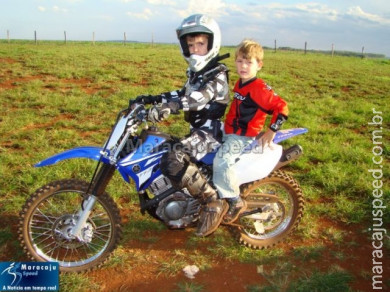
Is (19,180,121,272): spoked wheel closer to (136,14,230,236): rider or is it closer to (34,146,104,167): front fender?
(34,146,104,167): front fender

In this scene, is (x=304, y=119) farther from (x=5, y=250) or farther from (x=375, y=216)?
(x=5, y=250)

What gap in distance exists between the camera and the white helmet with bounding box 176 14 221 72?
3637 millimetres

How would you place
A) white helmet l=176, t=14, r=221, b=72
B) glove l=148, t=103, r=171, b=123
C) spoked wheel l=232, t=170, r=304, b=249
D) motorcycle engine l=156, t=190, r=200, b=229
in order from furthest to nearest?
spoked wheel l=232, t=170, r=304, b=249, motorcycle engine l=156, t=190, r=200, b=229, white helmet l=176, t=14, r=221, b=72, glove l=148, t=103, r=171, b=123

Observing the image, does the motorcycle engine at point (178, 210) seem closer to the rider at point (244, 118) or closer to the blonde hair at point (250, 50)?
the rider at point (244, 118)

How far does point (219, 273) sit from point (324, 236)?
163 centimetres

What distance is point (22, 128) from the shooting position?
7852 millimetres

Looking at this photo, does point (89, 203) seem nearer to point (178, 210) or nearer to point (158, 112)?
point (178, 210)

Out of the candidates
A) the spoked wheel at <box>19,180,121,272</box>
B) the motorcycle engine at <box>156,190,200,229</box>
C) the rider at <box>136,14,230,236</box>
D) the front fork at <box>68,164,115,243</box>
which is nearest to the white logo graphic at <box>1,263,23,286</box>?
the spoked wheel at <box>19,180,121,272</box>

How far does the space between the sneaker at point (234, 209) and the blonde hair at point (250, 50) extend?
161 cm

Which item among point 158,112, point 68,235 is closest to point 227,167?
point 158,112

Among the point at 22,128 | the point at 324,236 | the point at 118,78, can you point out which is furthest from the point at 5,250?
the point at 118,78

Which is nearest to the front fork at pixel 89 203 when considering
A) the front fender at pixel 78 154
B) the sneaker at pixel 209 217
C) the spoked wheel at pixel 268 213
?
the front fender at pixel 78 154

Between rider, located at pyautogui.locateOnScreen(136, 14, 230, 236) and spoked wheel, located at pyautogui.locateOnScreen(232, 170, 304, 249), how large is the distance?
18.0 inches

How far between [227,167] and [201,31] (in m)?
1.49
